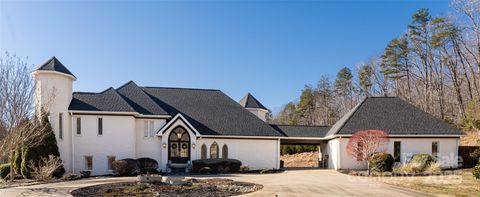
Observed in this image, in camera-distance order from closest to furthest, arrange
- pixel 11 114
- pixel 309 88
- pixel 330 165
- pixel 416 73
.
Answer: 1. pixel 11 114
2. pixel 330 165
3. pixel 416 73
4. pixel 309 88

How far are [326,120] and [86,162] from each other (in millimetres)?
42846

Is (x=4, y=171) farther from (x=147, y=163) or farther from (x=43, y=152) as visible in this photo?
(x=147, y=163)

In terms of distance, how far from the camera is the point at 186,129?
27812mm

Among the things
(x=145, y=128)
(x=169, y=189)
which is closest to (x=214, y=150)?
(x=145, y=128)

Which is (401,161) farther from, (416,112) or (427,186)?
(427,186)

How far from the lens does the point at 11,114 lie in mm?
18062

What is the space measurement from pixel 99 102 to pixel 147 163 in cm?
570

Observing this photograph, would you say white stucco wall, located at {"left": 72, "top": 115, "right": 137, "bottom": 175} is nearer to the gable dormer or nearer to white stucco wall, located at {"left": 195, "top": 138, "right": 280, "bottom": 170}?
white stucco wall, located at {"left": 195, "top": 138, "right": 280, "bottom": 170}

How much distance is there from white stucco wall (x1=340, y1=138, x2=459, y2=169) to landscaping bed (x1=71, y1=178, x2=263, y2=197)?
42.7 ft

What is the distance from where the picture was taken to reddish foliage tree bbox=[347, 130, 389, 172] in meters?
24.5

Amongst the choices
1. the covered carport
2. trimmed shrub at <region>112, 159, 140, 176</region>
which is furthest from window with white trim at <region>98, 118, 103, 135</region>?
the covered carport

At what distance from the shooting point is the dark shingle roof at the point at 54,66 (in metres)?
23.8

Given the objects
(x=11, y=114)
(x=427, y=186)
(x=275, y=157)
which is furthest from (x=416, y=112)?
(x=11, y=114)

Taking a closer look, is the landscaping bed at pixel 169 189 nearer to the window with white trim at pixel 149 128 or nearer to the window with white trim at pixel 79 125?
A: the window with white trim at pixel 79 125
